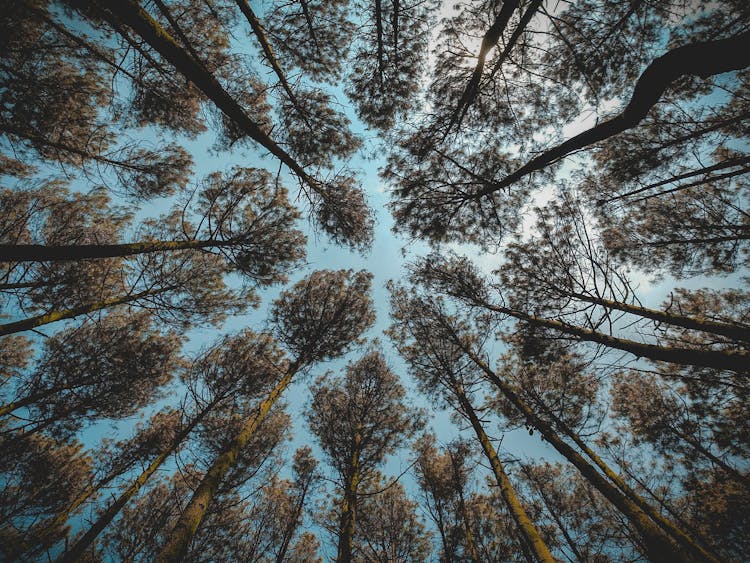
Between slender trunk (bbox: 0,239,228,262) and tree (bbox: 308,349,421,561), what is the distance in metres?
5.42

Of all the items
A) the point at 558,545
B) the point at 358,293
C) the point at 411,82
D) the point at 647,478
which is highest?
the point at 411,82

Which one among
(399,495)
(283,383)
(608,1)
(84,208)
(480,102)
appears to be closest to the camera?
(608,1)

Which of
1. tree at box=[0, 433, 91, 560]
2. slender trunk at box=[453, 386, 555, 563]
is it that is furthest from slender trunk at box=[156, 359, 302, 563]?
tree at box=[0, 433, 91, 560]

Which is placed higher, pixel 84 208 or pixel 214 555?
pixel 84 208

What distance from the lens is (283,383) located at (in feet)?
18.1

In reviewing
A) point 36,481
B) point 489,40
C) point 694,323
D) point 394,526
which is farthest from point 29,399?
point 694,323

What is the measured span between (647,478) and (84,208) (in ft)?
54.0

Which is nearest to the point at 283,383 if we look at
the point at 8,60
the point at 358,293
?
the point at 358,293

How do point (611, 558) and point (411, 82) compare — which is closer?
point (411, 82)

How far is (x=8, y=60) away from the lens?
4387 mm

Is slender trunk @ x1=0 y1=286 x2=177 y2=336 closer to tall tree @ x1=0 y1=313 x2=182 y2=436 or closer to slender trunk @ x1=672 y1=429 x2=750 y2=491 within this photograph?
tall tree @ x1=0 y1=313 x2=182 y2=436

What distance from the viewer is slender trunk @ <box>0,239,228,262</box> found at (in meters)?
3.10

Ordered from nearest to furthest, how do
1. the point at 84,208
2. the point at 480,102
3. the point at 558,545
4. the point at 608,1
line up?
the point at 608,1, the point at 480,102, the point at 84,208, the point at 558,545

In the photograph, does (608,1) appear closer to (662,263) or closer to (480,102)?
(480,102)
